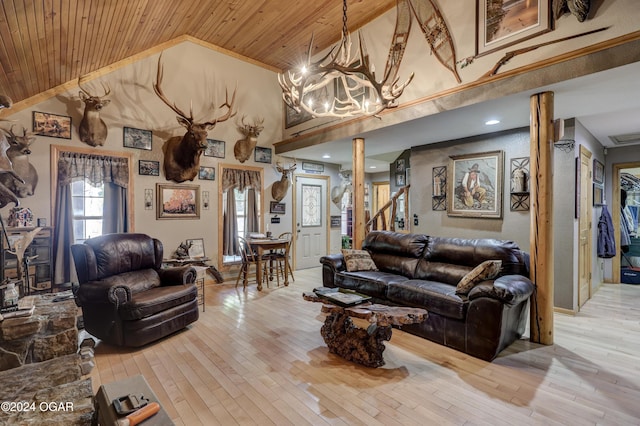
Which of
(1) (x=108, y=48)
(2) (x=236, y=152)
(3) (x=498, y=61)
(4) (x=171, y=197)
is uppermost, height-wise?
(1) (x=108, y=48)

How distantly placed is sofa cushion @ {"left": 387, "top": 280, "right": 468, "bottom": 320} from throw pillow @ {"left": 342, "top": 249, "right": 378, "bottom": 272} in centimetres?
78

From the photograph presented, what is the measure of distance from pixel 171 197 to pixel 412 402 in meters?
4.99

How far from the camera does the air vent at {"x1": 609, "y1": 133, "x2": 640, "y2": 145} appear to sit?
4984 millimetres

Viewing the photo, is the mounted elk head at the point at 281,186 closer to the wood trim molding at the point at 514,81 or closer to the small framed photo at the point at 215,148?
the small framed photo at the point at 215,148

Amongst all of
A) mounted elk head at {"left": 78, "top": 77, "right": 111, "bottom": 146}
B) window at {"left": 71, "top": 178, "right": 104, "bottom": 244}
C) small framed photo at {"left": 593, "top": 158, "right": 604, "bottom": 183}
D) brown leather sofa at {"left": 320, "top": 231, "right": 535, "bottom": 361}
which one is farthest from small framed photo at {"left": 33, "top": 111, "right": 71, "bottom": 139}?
small framed photo at {"left": 593, "top": 158, "right": 604, "bottom": 183}

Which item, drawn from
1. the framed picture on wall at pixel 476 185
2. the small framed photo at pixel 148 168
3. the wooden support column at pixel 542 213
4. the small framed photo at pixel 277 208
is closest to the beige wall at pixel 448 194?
the framed picture on wall at pixel 476 185

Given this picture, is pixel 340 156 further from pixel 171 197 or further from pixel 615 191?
pixel 615 191

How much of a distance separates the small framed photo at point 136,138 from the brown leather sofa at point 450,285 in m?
3.70

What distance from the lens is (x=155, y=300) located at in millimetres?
3285

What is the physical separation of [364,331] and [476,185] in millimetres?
3282

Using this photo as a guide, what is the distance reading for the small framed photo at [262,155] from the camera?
21.7ft

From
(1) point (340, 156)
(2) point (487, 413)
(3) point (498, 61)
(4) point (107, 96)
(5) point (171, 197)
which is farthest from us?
(1) point (340, 156)

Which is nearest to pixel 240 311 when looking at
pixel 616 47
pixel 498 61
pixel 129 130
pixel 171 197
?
pixel 171 197

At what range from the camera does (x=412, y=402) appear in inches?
88.0
